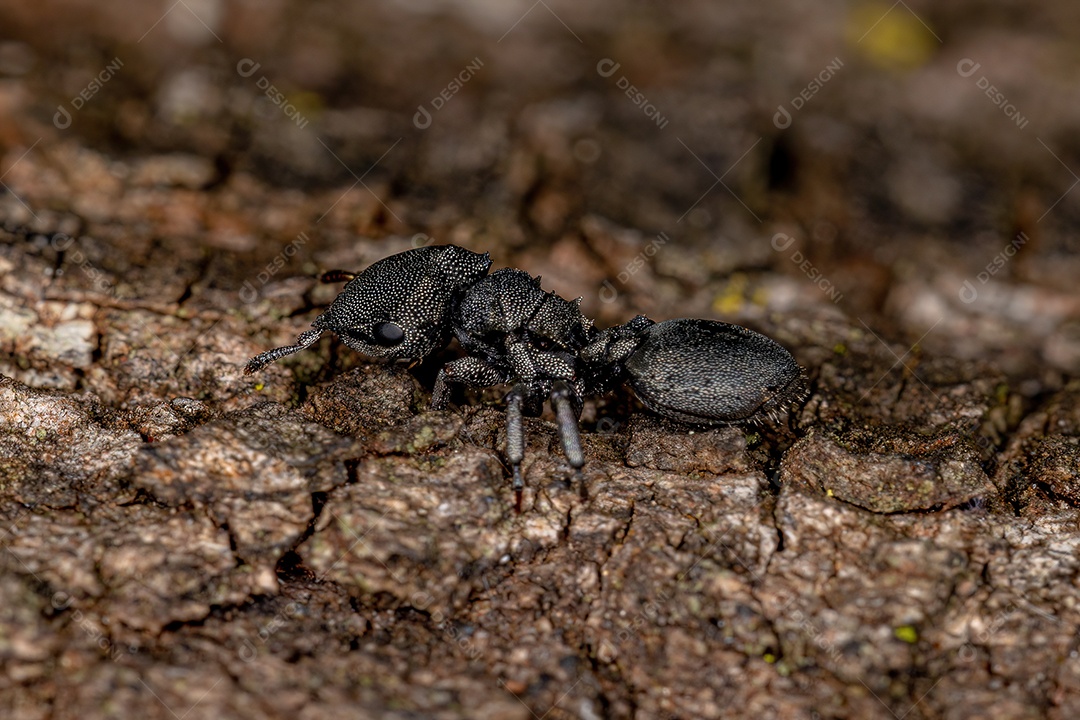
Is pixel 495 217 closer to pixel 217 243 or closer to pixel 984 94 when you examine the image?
pixel 217 243

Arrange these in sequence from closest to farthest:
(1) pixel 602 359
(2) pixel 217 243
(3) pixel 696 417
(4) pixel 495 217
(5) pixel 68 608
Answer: (5) pixel 68 608, (3) pixel 696 417, (1) pixel 602 359, (2) pixel 217 243, (4) pixel 495 217

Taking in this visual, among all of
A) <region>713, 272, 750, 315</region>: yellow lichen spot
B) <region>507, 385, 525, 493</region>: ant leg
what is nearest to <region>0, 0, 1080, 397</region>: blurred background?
<region>713, 272, 750, 315</region>: yellow lichen spot

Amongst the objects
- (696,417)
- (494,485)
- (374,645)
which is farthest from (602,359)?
(374,645)

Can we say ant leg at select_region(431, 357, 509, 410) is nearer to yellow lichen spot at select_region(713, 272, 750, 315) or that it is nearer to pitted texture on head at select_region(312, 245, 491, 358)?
pitted texture on head at select_region(312, 245, 491, 358)

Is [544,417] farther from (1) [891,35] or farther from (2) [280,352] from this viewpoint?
(1) [891,35]

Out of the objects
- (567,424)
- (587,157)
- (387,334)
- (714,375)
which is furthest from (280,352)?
(587,157)

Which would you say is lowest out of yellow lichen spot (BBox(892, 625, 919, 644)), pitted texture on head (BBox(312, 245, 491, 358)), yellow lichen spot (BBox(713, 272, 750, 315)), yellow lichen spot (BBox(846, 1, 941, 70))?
yellow lichen spot (BBox(892, 625, 919, 644))
